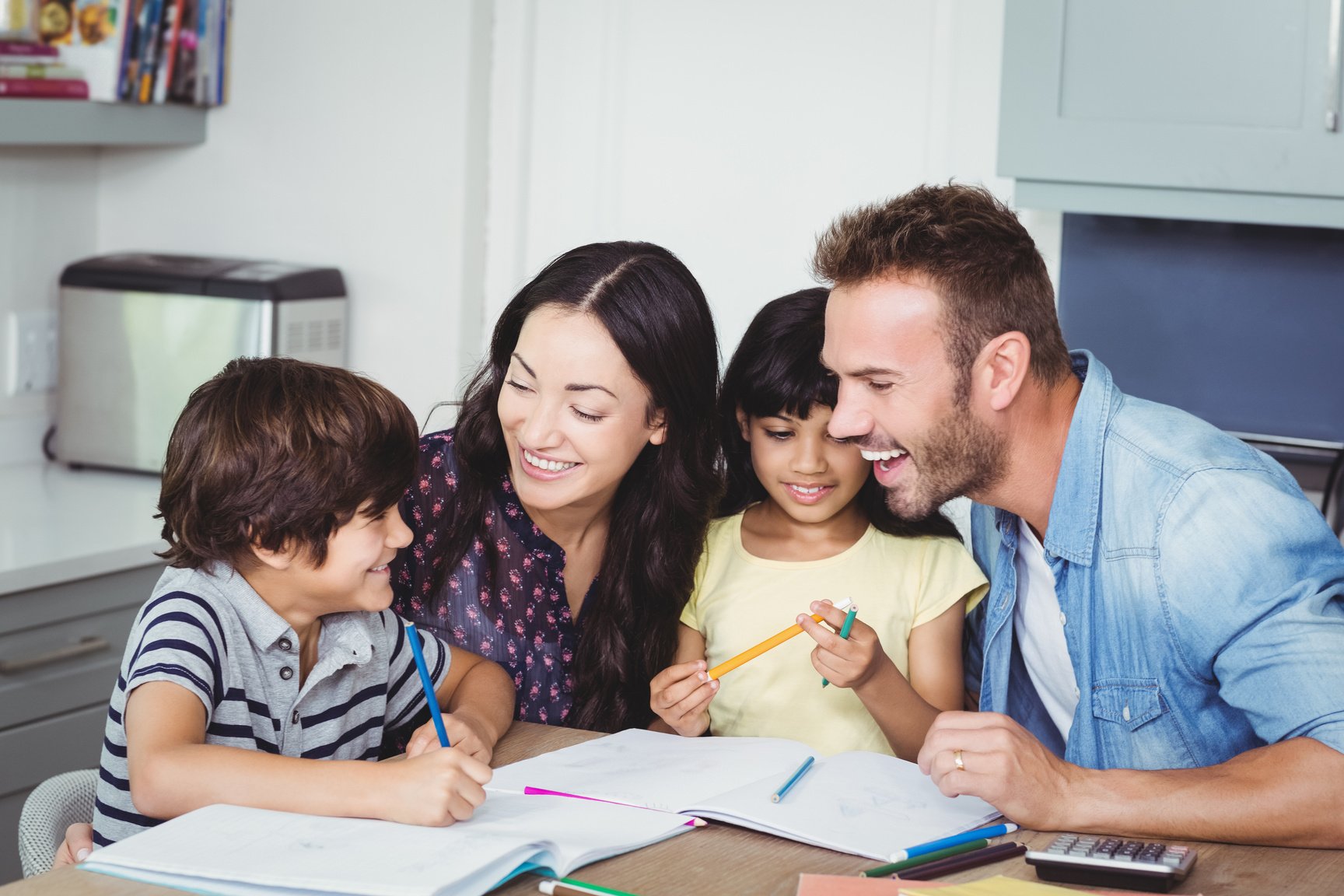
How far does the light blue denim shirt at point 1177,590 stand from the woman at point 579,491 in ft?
1.35

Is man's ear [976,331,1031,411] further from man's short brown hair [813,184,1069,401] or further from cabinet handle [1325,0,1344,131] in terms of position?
cabinet handle [1325,0,1344,131]

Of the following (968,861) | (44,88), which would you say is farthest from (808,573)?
(44,88)

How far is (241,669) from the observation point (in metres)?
1.33

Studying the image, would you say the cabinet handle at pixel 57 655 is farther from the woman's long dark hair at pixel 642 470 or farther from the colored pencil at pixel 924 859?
the colored pencil at pixel 924 859

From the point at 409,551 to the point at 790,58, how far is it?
1.47 meters

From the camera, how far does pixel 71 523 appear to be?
2.46m

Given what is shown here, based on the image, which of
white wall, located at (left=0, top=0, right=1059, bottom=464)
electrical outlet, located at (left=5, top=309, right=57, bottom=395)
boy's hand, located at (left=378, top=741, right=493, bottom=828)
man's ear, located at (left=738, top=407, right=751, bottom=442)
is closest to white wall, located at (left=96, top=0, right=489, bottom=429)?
white wall, located at (left=0, top=0, right=1059, bottom=464)

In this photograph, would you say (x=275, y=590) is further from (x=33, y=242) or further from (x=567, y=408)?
(x=33, y=242)

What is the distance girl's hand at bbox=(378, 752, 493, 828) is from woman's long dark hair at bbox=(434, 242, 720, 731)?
1.83 ft

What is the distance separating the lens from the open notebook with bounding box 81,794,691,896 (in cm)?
100

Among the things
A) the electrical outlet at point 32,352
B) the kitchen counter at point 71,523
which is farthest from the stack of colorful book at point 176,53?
the kitchen counter at point 71,523

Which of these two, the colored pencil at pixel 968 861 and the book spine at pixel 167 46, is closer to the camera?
the colored pencil at pixel 968 861

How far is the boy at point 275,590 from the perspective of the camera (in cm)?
127

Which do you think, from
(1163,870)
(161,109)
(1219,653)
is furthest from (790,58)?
(1163,870)
